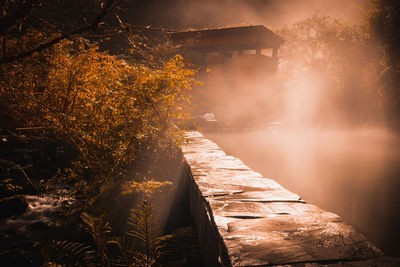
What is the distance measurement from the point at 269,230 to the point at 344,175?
3873 mm

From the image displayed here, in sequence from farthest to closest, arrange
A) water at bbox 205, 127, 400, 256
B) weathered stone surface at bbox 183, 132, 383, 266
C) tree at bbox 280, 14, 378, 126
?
tree at bbox 280, 14, 378, 126
water at bbox 205, 127, 400, 256
weathered stone surface at bbox 183, 132, 383, 266

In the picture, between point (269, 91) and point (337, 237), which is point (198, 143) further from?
point (269, 91)

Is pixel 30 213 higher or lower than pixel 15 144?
lower

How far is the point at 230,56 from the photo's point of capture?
13430 millimetres

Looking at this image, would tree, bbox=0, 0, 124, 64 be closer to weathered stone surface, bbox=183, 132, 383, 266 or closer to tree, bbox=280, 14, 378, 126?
weathered stone surface, bbox=183, 132, 383, 266

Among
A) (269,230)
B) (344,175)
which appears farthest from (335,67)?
(269,230)

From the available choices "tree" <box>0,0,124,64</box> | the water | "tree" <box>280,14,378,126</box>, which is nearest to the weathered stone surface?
the water

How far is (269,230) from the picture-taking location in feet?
4.71

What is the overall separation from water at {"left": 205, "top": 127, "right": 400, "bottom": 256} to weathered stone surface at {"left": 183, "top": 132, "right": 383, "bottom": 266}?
4.38 ft

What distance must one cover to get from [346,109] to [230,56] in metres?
9.76

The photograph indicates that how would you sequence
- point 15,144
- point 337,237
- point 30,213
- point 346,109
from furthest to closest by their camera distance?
1. point 346,109
2. point 15,144
3. point 30,213
4. point 337,237

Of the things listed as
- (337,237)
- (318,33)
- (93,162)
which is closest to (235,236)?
(337,237)

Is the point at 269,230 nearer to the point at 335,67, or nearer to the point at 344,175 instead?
the point at 344,175

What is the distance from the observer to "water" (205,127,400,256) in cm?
275
